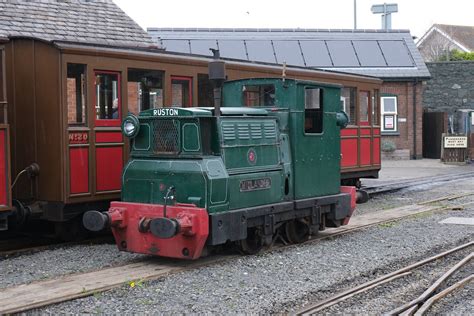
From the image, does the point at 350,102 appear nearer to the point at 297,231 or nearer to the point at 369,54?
the point at 297,231

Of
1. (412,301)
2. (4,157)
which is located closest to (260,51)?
(4,157)

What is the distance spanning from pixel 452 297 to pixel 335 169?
12.0 ft

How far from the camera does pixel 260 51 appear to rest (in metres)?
29.2

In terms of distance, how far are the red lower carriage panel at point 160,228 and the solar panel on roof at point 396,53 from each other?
74.8 ft

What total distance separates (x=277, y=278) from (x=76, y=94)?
3.86 metres

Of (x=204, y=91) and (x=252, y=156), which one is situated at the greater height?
(x=204, y=91)

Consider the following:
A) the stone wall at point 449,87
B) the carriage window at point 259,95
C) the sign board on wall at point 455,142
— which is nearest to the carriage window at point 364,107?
the carriage window at point 259,95

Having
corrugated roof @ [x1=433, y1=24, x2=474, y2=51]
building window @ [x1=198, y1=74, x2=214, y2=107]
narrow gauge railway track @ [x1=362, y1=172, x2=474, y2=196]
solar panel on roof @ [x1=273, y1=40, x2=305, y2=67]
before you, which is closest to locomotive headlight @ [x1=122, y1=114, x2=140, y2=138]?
building window @ [x1=198, y1=74, x2=214, y2=107]

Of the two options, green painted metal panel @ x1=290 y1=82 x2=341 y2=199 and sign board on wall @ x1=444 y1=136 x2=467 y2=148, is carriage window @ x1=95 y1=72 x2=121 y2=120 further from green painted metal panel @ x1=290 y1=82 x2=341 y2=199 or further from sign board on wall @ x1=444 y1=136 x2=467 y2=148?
sign board on wall @ x1=444 y1=136 x2=467 y2=148

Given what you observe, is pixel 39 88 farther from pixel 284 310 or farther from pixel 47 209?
pixel 284 310

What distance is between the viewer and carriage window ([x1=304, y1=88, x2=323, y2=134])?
382 inches

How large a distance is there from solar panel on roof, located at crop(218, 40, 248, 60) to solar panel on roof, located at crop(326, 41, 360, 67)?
3759 millimetres

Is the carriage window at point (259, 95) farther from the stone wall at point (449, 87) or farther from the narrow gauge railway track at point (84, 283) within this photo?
the stone wall at point (449, 87)

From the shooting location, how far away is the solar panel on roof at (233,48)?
28.8m
